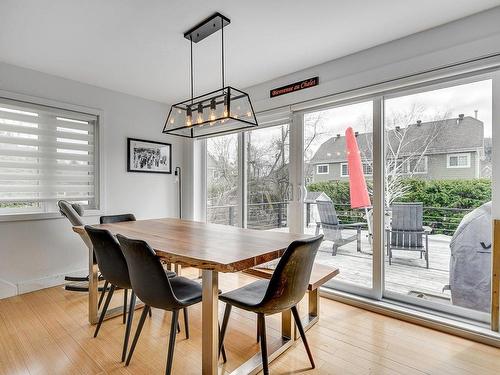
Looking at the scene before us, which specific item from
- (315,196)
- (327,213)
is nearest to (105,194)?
(315,196)

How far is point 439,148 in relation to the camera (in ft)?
7.92

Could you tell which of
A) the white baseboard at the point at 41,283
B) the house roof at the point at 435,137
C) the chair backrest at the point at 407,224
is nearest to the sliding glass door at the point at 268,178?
the house roof at the point at 435,137

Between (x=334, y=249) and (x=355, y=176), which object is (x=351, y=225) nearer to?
(x=334, y=249)

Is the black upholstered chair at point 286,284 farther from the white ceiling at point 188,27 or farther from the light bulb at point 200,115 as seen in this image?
the white ceiling at point 188,27

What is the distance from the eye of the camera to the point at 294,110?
321cm

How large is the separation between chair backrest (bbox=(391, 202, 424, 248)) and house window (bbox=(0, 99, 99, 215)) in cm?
347

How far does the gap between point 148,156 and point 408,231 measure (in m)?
3.43

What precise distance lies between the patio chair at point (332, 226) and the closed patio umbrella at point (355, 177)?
0.74 ft

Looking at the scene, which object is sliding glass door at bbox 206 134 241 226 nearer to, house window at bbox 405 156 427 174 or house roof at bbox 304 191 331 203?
house roof at bbox 304 191 331 203

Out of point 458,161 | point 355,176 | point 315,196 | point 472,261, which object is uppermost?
point 458,161

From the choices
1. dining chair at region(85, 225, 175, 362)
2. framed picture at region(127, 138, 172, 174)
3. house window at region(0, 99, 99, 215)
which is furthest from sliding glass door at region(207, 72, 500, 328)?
house window at region(0, 99, 99, 215)

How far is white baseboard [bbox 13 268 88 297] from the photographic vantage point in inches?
120

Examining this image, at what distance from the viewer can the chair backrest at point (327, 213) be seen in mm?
3059

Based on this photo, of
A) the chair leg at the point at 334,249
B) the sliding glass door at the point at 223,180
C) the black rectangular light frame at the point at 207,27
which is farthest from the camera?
the sliding glass door at the point at 223,180
